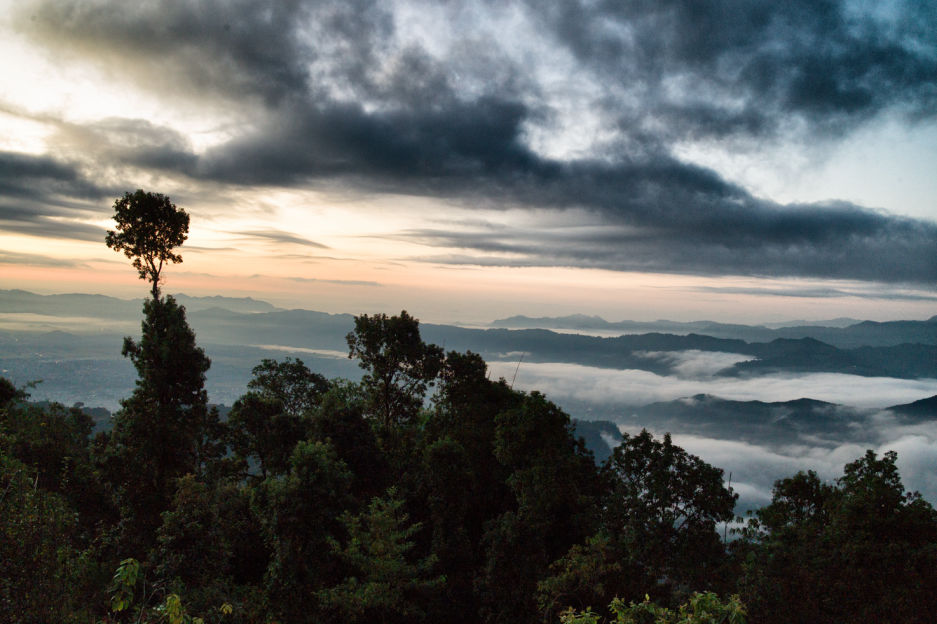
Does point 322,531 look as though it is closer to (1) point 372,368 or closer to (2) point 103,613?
(2) point 103,613

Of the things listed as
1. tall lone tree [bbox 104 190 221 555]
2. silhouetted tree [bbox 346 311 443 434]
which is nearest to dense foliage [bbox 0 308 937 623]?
tall lone tree [bbox 104 190 221 555]

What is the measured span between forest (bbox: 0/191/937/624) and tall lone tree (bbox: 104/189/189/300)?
8cm

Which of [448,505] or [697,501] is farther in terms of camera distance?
[448,505]

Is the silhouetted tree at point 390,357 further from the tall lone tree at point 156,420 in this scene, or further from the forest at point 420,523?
the tall lone tree at point 156,420

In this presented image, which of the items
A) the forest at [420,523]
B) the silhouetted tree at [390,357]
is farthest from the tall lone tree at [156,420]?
the silhouetted tree at [390,357]

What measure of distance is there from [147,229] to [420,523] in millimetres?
19984

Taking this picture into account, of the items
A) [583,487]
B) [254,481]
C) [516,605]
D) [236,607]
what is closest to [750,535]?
[583,487]

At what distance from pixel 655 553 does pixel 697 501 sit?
3196mm

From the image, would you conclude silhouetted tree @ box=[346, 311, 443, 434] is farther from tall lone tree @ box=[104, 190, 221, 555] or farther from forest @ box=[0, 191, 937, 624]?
tall lone tree @ box=[104, 190, 221, 555]

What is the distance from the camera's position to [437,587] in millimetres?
24156

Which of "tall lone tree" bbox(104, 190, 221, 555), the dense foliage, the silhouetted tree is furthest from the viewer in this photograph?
the silhouetted tree

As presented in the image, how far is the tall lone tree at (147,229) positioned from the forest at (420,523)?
82 mm

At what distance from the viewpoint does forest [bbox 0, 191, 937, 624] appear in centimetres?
1994

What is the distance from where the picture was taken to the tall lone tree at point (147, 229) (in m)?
24.6
